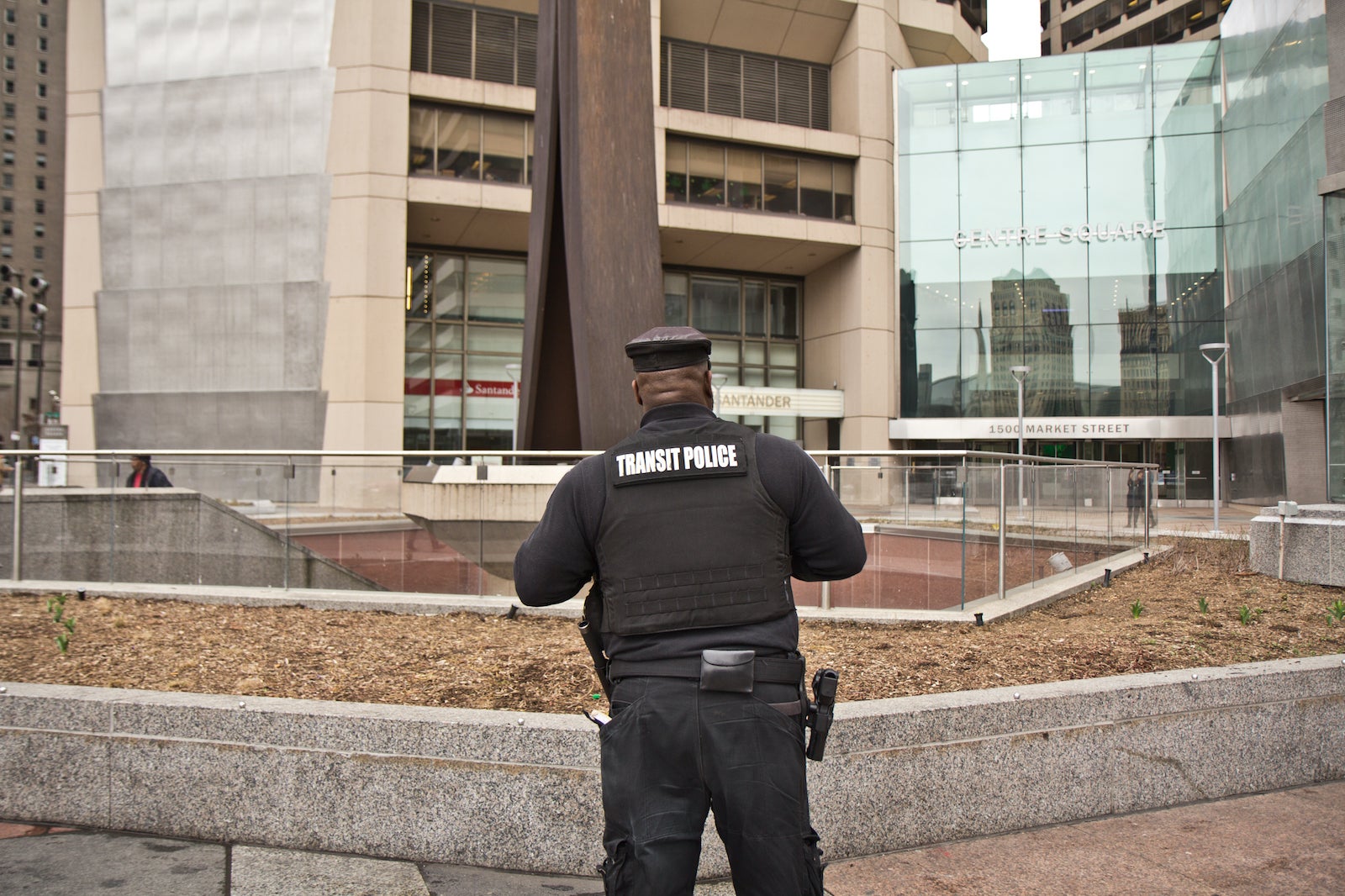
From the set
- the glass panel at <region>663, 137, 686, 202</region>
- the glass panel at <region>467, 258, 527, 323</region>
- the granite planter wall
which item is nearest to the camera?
the granite planter wall

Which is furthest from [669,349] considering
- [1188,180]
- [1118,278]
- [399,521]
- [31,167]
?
[31,167]

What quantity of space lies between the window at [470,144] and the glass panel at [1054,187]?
61.5 ft

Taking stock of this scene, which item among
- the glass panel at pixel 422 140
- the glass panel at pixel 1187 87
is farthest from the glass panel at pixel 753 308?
the glass panel at pixel 1187 87

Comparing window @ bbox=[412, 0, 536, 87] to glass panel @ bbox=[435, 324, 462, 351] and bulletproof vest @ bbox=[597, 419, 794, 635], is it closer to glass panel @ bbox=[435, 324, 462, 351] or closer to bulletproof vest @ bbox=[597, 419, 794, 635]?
glass panel @ bbox=[435, 324, 462, 351]

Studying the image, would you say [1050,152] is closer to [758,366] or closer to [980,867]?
[758,366]

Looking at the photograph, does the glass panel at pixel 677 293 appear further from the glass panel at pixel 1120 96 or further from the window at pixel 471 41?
the glass panel at pixel 1120 96

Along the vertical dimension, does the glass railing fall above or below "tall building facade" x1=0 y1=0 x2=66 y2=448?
below

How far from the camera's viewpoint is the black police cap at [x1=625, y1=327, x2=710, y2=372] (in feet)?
8.91

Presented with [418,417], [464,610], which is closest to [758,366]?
[418,417]

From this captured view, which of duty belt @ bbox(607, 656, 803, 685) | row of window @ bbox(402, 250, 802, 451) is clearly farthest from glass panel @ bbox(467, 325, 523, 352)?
duty belt @ bbox(607, 656, 803, 685)

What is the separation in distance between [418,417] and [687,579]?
32.4 metres

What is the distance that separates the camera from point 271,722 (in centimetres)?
399

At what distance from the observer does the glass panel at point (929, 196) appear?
36.0 m

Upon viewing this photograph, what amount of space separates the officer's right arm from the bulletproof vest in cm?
6
